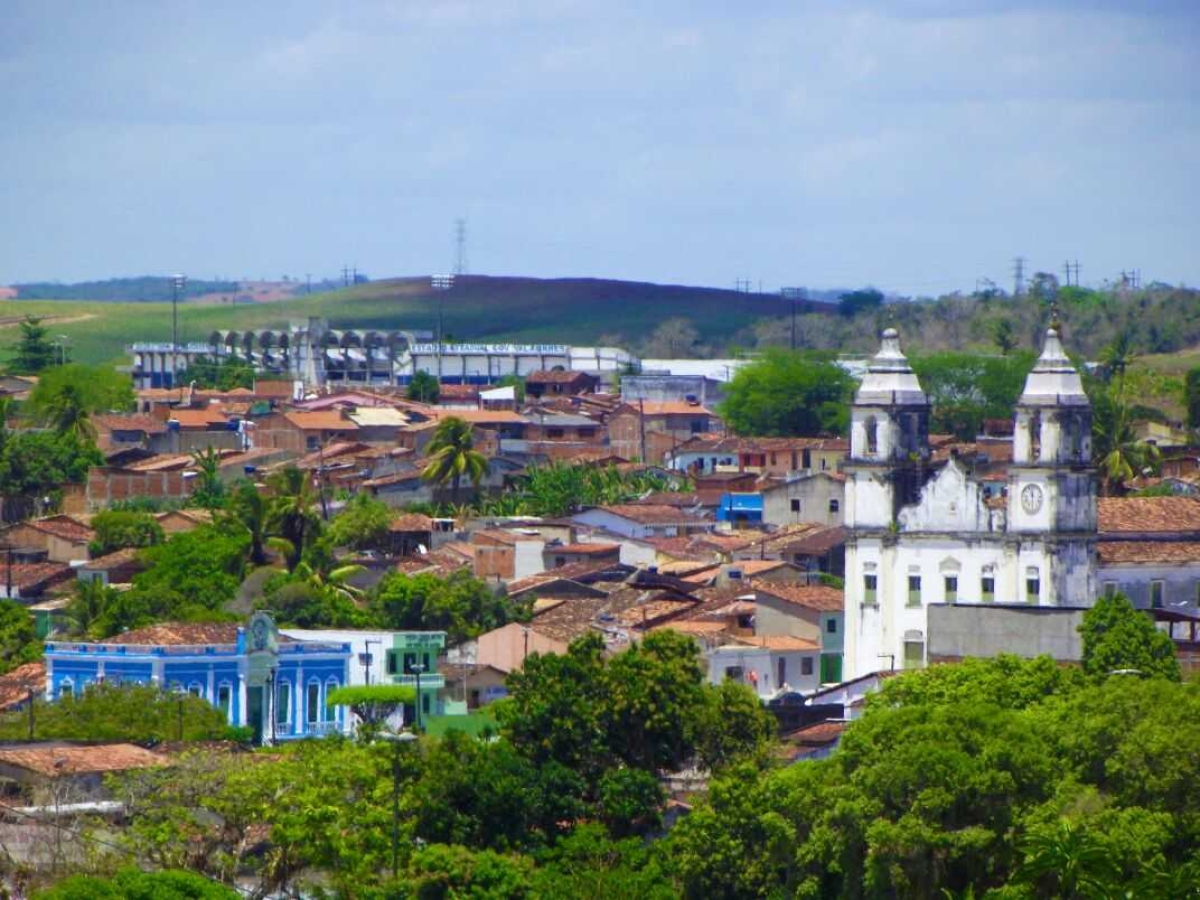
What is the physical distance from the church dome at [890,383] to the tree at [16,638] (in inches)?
684

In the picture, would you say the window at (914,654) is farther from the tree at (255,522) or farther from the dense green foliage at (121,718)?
the tree at (255,522)

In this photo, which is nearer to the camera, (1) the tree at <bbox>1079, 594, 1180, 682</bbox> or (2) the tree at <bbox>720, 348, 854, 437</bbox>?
(1) the tree at <bbox>1079, 594, 1180, 682</bbox>

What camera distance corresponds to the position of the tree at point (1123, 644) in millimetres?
57312

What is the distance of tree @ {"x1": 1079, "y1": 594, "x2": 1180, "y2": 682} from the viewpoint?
57312 millimetres

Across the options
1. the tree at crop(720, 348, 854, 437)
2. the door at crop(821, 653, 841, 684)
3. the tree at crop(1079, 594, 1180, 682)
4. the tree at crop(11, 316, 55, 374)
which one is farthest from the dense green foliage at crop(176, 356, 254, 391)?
the tree at crop(1079, 594, 1180, 682)

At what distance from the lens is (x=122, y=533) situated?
9131 centimetres

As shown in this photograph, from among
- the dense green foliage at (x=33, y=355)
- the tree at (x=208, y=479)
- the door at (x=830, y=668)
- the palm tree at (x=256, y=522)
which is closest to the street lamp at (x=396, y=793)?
the door at (x=830, y=668)

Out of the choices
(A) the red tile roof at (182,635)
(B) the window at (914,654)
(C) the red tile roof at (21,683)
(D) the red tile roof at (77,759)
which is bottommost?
(C) the red tile roof at (21,683)

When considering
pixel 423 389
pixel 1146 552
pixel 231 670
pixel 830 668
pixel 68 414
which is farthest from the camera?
pixel 423 389

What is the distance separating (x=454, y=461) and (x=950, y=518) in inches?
1225

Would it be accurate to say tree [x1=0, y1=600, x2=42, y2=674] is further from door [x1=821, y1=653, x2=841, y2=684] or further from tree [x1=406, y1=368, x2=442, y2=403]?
tree [x1=406, y1=368, x2=442, y2=403]

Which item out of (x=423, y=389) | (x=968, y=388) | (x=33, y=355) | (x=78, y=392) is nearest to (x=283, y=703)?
(x=968, y=388)

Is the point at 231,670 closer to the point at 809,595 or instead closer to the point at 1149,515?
the point at 809,595

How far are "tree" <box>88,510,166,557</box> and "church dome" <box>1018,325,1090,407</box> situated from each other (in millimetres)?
26845
